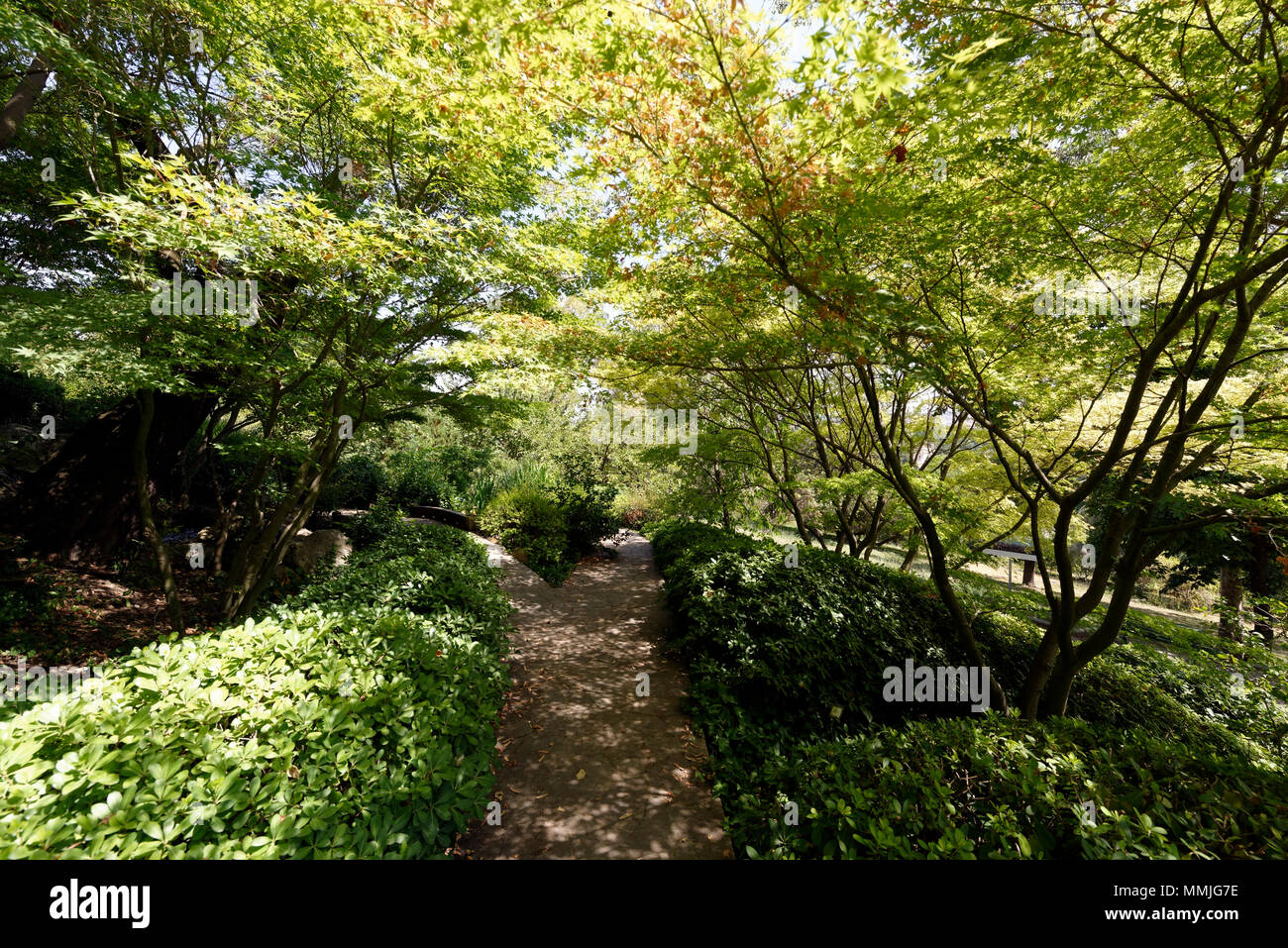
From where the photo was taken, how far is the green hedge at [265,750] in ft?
4.85

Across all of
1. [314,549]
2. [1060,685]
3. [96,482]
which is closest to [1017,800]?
[1060,685]

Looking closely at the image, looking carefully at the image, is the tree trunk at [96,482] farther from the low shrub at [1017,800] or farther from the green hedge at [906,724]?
the low shrub at [1017,800]

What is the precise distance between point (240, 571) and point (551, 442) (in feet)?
41.5

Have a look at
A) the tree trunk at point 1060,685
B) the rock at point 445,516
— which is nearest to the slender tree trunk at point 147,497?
the rock at point 445,516

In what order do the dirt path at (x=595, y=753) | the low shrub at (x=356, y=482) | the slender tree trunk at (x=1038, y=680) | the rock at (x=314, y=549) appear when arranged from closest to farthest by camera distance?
the dirt path at (x=595, y=753)
the slender tree trunk at (x=1038, y=680)
the rock at (x=314, y=549)
the low shrub at (x=356, y=482)

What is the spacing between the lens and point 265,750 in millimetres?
1890

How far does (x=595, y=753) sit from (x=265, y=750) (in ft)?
9.21

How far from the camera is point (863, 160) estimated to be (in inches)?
130

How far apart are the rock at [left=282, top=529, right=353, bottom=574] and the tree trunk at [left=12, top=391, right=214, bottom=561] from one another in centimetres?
237

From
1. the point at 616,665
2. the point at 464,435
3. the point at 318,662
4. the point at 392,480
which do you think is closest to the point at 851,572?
the point at 616,665

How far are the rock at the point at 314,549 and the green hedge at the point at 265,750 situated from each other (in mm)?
5921

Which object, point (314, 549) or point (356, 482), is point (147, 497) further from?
point (356, 482)

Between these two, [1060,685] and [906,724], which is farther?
[1060,685]
